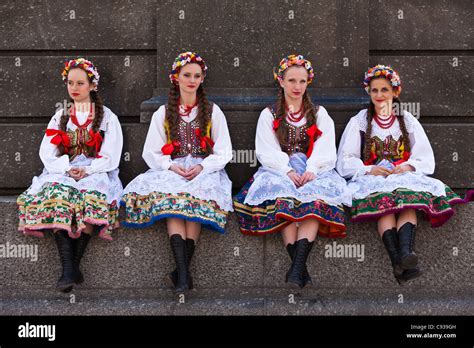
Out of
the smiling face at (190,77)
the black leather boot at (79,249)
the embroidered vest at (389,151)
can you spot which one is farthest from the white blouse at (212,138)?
the embroidered vest at (389,151)

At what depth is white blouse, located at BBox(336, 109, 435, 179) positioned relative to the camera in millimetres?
5230

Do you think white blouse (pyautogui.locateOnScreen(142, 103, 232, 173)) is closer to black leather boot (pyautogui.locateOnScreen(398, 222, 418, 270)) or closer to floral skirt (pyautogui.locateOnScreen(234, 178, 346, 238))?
floral skirt (pyautogui.locateOnScreen(234, 178, 346, 238))

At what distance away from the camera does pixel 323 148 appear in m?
5.28

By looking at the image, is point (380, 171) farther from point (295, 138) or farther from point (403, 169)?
point (295, 138)

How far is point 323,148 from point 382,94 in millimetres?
656

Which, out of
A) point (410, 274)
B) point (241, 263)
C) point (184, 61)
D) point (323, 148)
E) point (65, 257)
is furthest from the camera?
point (184, 61)

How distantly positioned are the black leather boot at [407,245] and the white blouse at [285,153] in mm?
780

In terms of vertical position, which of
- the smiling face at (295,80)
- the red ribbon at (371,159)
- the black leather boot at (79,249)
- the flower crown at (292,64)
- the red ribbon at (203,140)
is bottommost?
the black leather boot at (79,249)

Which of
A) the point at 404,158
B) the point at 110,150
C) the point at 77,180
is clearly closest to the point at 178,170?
the point at 110,150

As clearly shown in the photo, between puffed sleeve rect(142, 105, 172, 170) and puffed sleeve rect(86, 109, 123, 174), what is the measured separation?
0.78 ft

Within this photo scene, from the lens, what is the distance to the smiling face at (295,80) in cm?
533

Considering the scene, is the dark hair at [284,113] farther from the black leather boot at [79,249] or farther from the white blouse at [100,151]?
the black leather boot at [79,249]

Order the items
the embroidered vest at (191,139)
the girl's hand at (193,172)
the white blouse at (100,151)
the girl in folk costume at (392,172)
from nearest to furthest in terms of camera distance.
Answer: the girl in folk costume at (392,172), the girl's hand at (193,172), the white blouse at (100,151), the embroidered vest at (191,139)

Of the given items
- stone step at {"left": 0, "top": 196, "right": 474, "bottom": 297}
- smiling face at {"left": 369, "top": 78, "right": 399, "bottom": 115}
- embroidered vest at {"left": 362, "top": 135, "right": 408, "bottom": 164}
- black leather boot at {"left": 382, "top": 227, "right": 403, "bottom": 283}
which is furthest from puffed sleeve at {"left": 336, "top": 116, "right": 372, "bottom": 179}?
black leather boot at {"left": 382, "top": 227, "right": 403, "bottom": 283}
